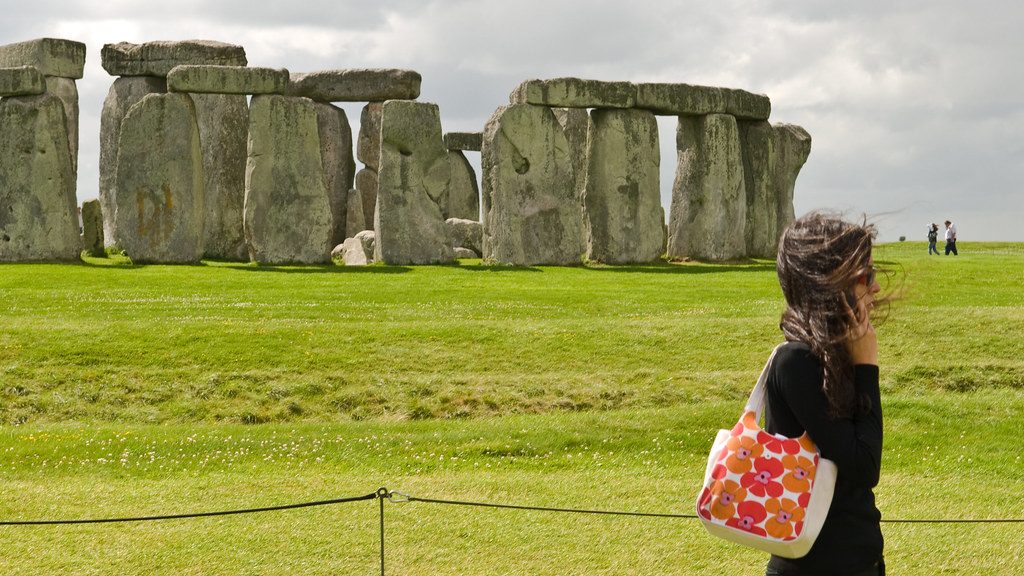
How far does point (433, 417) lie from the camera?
46.3 ft

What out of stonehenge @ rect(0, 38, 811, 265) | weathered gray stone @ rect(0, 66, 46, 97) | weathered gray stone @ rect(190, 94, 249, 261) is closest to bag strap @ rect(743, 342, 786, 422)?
stonehenge @ rect(0, 38, 811, 265)

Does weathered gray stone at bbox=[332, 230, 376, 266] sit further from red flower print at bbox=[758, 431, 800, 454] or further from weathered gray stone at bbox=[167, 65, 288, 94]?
red flower print at bbox=[758, 431, 800, 454]

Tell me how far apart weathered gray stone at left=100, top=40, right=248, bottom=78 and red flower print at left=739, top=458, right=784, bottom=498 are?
94.8 feet

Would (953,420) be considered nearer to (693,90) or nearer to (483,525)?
(483,525)

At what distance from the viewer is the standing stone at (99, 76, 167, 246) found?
31344mm

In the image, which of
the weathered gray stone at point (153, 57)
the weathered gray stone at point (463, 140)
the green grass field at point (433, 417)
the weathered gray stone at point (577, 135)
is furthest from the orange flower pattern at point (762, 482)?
the weathered gray stone at point (463, 140)

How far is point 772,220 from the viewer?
31.9 meters

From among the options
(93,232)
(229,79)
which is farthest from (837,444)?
(93,232)

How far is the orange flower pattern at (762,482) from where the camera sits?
4117 mm

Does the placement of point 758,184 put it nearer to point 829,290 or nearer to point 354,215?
point 354,215

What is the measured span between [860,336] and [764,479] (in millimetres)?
548

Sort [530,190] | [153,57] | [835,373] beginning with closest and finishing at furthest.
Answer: [835,373], [530,190], [153,57]

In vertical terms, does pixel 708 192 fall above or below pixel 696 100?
below

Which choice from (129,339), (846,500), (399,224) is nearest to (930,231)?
(399,224)
